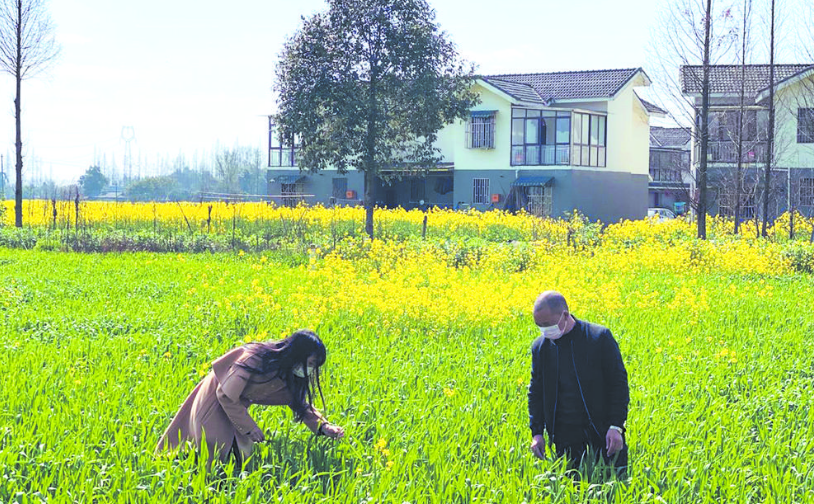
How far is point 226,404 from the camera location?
4.78 meters

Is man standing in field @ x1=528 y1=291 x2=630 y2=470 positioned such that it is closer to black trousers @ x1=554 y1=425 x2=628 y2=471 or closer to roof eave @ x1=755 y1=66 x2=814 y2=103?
black trousers @ x1=554 y1=425 x2=628 y2=471

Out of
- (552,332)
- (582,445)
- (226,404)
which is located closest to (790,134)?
(582,445)

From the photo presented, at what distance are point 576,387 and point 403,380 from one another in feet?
7.94

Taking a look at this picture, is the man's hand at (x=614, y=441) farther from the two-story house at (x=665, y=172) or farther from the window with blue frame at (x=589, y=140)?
the two-story house at (x=665, y=172)

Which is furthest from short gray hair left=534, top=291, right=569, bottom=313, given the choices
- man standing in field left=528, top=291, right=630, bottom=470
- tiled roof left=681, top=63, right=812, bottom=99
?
tiled roof left=681, top=63, right=812, bottom=99

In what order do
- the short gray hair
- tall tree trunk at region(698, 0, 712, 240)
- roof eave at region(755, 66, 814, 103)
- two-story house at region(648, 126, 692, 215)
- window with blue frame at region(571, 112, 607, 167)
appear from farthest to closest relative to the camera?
two-story house at region(648, 126, 692, 215) → window with blue frame at region(571, 112, 607, 167) → roof eave at region(755, 66, 814, 103) → tall tree trunk at region(698, 0, 712, 240) → the short gray hair

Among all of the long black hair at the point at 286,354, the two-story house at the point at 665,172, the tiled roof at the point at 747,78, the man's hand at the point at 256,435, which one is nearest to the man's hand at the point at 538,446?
the long black hair at the point at 286,354

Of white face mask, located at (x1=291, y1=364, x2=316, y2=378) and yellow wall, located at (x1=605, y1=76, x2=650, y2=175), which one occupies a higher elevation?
yellow wall, located at (x1=605, y1=76, x2=650, y2=175)

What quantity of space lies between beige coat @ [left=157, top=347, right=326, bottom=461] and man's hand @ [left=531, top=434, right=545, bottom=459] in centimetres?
135

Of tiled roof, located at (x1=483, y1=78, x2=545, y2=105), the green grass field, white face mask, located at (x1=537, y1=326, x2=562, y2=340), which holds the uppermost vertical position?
tiled roof, located at (x1=483, y1=78, x2=545, y2=105)

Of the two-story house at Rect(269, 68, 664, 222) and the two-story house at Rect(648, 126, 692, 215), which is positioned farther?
the two-story house at Rect(648, 126, 692, 215)

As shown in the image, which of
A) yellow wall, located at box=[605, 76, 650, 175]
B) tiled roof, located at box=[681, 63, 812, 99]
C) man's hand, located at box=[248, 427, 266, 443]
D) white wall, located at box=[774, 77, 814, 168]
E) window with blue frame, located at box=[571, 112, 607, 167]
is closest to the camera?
man's hand, located at box=[248, 427, 266, 443]

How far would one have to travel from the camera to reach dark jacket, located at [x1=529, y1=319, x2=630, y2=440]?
15.9 feet

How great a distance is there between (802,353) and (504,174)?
90.8 feet
